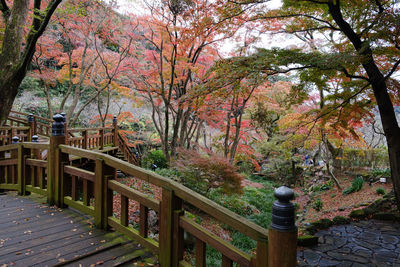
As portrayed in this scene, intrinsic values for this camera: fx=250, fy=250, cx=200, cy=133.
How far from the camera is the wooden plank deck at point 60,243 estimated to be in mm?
2604

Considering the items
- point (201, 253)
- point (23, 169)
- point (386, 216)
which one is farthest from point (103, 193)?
point (386, 216)

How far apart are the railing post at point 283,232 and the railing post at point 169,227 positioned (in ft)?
3.50

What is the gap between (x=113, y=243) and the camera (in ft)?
9.66

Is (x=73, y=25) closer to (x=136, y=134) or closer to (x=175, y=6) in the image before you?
(x=175, y=6)

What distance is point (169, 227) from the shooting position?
2.43 meters

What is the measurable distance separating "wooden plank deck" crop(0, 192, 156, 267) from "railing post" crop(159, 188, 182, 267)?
1.02 feet

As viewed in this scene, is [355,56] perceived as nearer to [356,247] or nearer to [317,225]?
[356,247]

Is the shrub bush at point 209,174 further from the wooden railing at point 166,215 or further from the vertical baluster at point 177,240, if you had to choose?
the vertical baluster at point 177,240

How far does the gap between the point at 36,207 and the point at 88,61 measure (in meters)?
10.1

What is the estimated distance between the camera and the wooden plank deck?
8.54 feet

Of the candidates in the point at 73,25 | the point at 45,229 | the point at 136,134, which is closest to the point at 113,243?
the point at 45,229

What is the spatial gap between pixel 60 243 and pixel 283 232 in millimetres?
2646

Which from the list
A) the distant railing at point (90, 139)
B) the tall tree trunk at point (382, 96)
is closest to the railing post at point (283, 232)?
the tall tree trunk at point (382, 96)

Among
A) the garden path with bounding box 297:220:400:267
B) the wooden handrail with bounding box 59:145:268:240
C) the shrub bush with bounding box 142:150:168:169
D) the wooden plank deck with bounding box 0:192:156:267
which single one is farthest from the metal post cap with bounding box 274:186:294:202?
the shrub bush with bounding box 142:150:168:169
